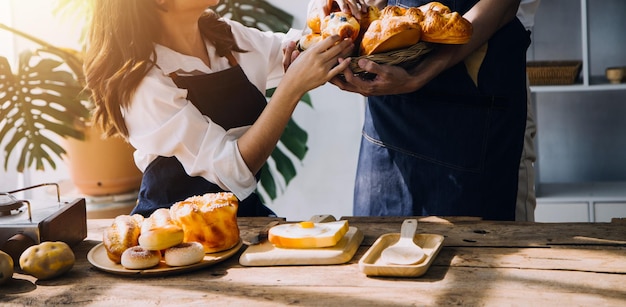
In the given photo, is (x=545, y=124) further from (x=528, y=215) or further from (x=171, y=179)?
(x=171, y=179)

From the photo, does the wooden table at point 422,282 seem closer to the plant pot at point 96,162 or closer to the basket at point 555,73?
Result: the plant pot at point 96,162

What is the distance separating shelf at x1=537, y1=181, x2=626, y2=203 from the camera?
3451 millimetres

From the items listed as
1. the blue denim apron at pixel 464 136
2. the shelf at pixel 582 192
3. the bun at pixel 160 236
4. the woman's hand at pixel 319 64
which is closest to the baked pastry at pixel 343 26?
the woman's hand at pixel 319 64

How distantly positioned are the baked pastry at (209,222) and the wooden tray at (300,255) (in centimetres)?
5

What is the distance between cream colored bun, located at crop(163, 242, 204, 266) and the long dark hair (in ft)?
2.16

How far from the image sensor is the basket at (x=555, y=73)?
3.41 m

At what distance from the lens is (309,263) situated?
4.55 ft

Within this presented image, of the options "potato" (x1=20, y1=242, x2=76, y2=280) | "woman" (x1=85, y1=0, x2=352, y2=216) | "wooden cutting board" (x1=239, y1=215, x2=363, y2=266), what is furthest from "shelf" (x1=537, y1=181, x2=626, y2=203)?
"potato" (x1=20, y1=242, x2=76, y2=280)

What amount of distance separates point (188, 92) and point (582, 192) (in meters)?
2.24

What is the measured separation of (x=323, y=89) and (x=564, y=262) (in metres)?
2.70

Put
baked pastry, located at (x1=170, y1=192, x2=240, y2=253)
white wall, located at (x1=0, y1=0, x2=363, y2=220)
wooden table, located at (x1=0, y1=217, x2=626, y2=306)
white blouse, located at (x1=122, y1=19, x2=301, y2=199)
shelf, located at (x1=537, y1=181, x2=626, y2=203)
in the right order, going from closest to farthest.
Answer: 1. wooden table, located at (x1=0, y1=217, x2=626, y2=306)
2. baked pastry, located at (x1=170, y1=192, x2=240, y2=253)
3. white blouse, located at (x1=122, y1=19, x2=301, y2=199)
4. shelf, located at (x1=537, y1=181, x2=626, y2=203)
5. white wall, located at (x1=0, y1=0, x2=363, y2=220)

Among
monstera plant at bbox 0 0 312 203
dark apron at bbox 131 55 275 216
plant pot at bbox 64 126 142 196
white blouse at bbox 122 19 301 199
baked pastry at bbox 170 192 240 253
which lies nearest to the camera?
baked pastry at bbox 170 192 240 253

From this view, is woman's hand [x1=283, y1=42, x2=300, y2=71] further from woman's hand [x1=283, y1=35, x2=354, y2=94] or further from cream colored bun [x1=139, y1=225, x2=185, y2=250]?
cream colored bun [x1=139, y1=225, x2=185, y2=250]

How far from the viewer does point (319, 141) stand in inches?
159
